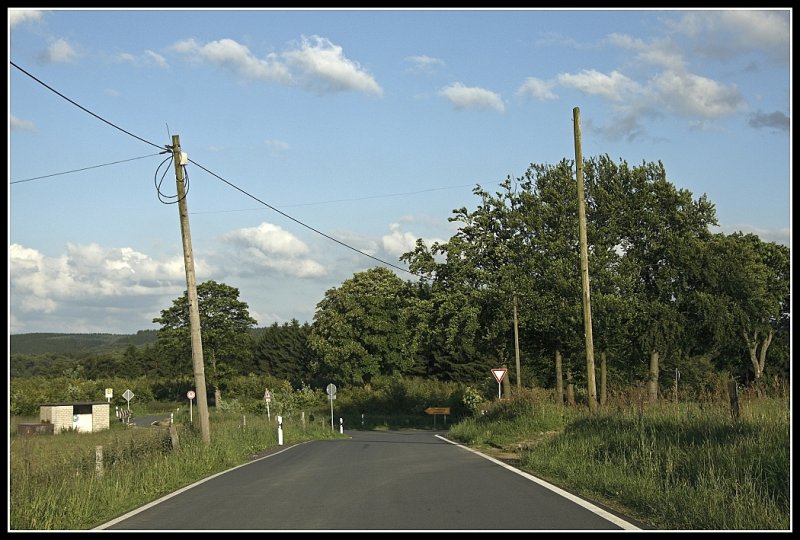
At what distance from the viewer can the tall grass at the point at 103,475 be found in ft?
33.0

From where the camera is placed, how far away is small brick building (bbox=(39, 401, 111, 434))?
55688 millimetres

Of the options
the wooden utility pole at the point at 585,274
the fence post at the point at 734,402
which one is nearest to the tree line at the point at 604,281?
the wooden utility pole at the point at 585,274

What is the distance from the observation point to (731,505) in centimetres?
849

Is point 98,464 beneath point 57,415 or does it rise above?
above

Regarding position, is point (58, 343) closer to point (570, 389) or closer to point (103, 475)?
point (570, 389)

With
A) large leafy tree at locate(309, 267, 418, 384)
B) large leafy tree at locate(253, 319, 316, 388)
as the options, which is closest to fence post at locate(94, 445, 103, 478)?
large leafy tree at locate(309, 267, 418, 384)

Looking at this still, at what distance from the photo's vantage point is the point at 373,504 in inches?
420

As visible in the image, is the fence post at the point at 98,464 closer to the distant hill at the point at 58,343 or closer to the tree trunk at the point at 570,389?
the tree trunk at the point at 570,389

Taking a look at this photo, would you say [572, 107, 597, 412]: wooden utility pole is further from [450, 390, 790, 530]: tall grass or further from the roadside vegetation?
[450, 390, 790, 530]: tall grass

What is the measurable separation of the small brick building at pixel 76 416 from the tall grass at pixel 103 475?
37.5 meters

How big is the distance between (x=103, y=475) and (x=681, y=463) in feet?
31.1

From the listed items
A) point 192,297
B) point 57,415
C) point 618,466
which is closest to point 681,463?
point 618,466
